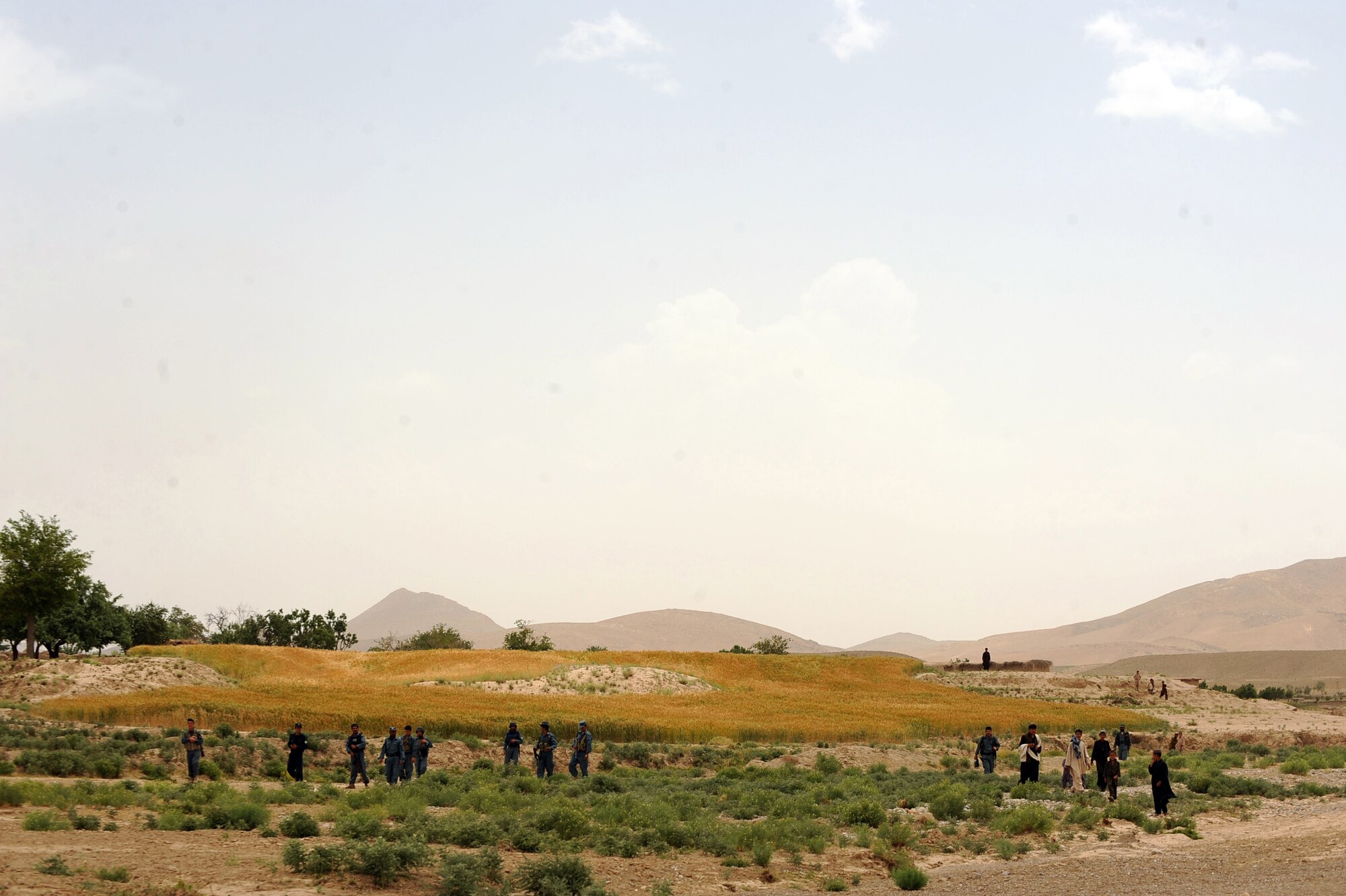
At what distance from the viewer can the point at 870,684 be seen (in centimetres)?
7931

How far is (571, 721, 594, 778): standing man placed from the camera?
33812 mm

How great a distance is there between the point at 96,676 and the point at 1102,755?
50919 mm

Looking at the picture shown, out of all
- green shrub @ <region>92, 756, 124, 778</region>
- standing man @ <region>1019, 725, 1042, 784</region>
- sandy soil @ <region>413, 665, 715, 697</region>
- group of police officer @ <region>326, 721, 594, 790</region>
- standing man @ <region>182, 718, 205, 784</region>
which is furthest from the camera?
sandy soil @ <region>413, 665, 715, 697</region>

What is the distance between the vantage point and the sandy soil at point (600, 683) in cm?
6931

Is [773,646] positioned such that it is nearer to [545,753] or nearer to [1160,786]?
[545,753]

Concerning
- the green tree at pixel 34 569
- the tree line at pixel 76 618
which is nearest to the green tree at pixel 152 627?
the tree line at pixel 76 618

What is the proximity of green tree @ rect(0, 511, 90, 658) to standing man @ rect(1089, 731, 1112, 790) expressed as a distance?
218ft

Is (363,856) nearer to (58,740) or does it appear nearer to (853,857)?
(853,857)

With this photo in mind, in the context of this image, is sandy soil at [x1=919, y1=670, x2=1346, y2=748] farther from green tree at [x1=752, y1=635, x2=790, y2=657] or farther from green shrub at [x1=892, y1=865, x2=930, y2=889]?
green tree at [x1=752, y1=635, x2=790, y2=657]

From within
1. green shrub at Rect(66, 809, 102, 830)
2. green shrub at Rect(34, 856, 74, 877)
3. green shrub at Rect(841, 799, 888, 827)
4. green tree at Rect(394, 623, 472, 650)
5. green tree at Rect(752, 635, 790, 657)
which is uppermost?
green tree at Rect(394, 623, 472, 650)

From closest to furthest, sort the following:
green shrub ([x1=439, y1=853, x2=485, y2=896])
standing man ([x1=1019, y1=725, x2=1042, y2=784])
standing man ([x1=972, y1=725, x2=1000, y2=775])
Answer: green shrub ([x1=439, y1=853, x2=485, y2=896]) → standing man ([x1=1019, y1=725, x2=1042, y2=784]) → standing man ([x1=972, y1=725, x2=1000, y2=775])

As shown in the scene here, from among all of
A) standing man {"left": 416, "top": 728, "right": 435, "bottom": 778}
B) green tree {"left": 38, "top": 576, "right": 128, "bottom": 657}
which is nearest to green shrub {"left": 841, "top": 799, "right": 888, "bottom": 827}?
standing man {"left": 416, "top": 728, "right": 435, "bottom": 778}

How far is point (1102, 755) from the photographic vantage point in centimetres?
3256

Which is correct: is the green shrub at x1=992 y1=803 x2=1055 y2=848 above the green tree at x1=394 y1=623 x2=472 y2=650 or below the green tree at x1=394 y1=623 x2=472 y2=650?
below
